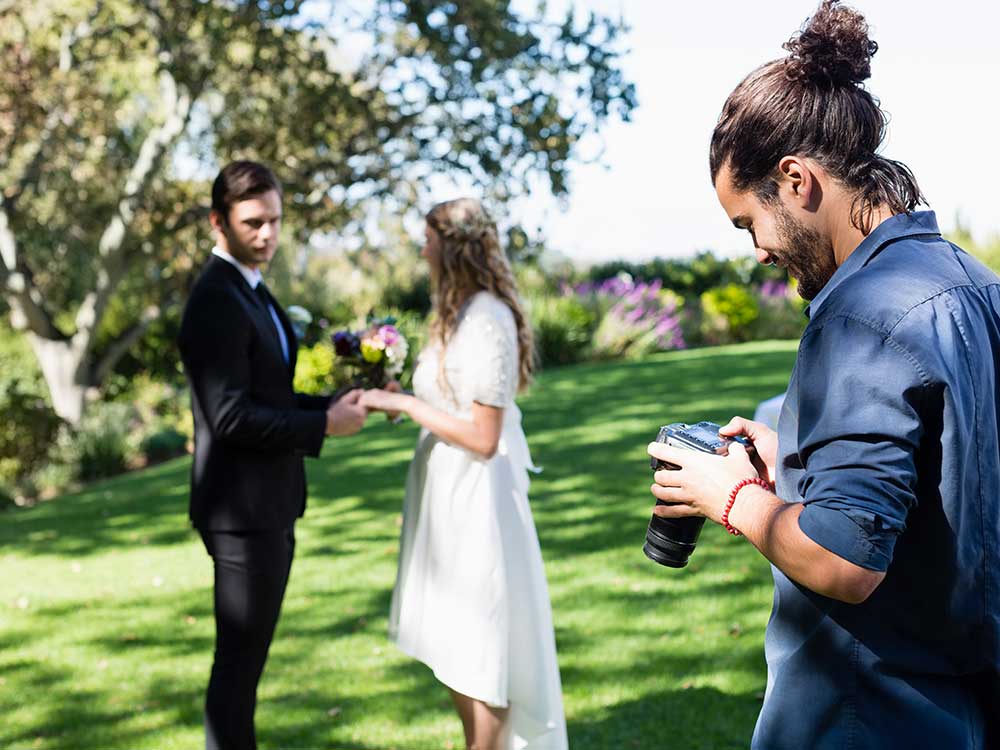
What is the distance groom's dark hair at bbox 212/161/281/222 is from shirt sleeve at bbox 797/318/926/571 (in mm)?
2637

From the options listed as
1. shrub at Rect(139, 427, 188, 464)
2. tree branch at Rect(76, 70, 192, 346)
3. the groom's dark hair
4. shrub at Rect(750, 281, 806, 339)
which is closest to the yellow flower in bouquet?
the groom's dark hair

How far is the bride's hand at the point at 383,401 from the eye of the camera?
409 cm

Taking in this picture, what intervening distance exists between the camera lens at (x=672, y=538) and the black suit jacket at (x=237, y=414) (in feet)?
6.50

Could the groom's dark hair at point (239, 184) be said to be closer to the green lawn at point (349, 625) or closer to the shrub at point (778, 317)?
the green lawn at point (349, 625)

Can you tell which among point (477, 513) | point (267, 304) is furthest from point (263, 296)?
point (477, 513)

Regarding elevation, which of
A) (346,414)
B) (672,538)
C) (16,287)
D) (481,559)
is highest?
(672,538)

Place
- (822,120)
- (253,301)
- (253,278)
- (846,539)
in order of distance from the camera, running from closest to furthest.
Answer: (846,539), (822,120), (253,301), (253,278)

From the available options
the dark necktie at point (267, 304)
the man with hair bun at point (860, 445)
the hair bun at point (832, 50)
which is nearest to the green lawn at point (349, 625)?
the dark necktie at point (267, 304)

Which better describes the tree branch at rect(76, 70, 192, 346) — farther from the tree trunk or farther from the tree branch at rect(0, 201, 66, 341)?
the tree branch at rect(0, 201, 66, 341)

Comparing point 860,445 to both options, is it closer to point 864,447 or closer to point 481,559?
point 864,447

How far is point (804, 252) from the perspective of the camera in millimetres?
1820

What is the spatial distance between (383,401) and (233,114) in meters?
13.0

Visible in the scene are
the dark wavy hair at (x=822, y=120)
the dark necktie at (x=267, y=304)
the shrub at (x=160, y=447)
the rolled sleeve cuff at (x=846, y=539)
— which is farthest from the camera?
the shrub at (x=160, y=447)

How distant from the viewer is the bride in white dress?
3.98 meters
